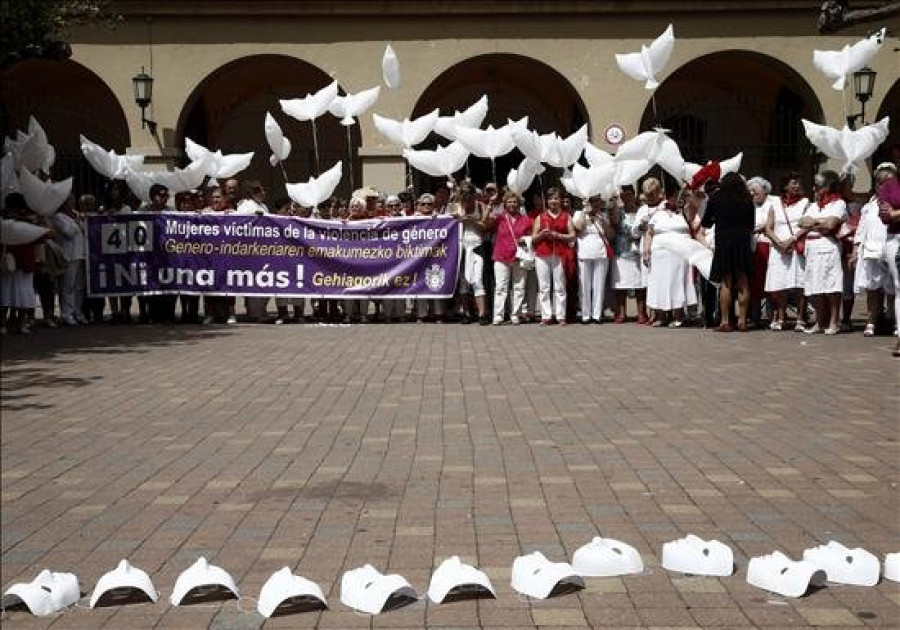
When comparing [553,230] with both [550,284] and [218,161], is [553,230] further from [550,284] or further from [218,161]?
[218,161]

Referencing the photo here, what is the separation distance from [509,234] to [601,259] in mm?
1302

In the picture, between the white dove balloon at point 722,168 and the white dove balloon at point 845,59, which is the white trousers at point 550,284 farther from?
the white dove balloon at point 845,59

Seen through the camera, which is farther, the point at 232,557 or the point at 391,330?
Answer: the point at 391,330

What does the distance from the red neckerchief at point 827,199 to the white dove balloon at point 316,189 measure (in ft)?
22.0

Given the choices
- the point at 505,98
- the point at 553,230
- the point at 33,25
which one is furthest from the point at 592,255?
the point at 505,98

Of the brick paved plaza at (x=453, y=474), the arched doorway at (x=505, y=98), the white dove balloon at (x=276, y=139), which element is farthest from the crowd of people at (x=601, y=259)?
the arched doorway at (x=505, y=98)

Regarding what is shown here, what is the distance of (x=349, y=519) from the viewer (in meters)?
5.84

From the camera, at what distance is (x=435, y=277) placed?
1669 cm

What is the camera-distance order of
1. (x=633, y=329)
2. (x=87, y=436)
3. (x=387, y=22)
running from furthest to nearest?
1. (x=387, y=22)
2. (x=633, y=329)
3. (x=87, y=436)

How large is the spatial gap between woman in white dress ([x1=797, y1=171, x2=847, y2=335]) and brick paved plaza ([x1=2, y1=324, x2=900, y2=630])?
220 centimetres

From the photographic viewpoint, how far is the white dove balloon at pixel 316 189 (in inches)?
667

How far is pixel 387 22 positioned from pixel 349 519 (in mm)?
18272

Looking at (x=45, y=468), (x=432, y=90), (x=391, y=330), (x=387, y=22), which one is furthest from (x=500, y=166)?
(x=45, y=468)

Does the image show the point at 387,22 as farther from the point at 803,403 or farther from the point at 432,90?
the point at 803,403
